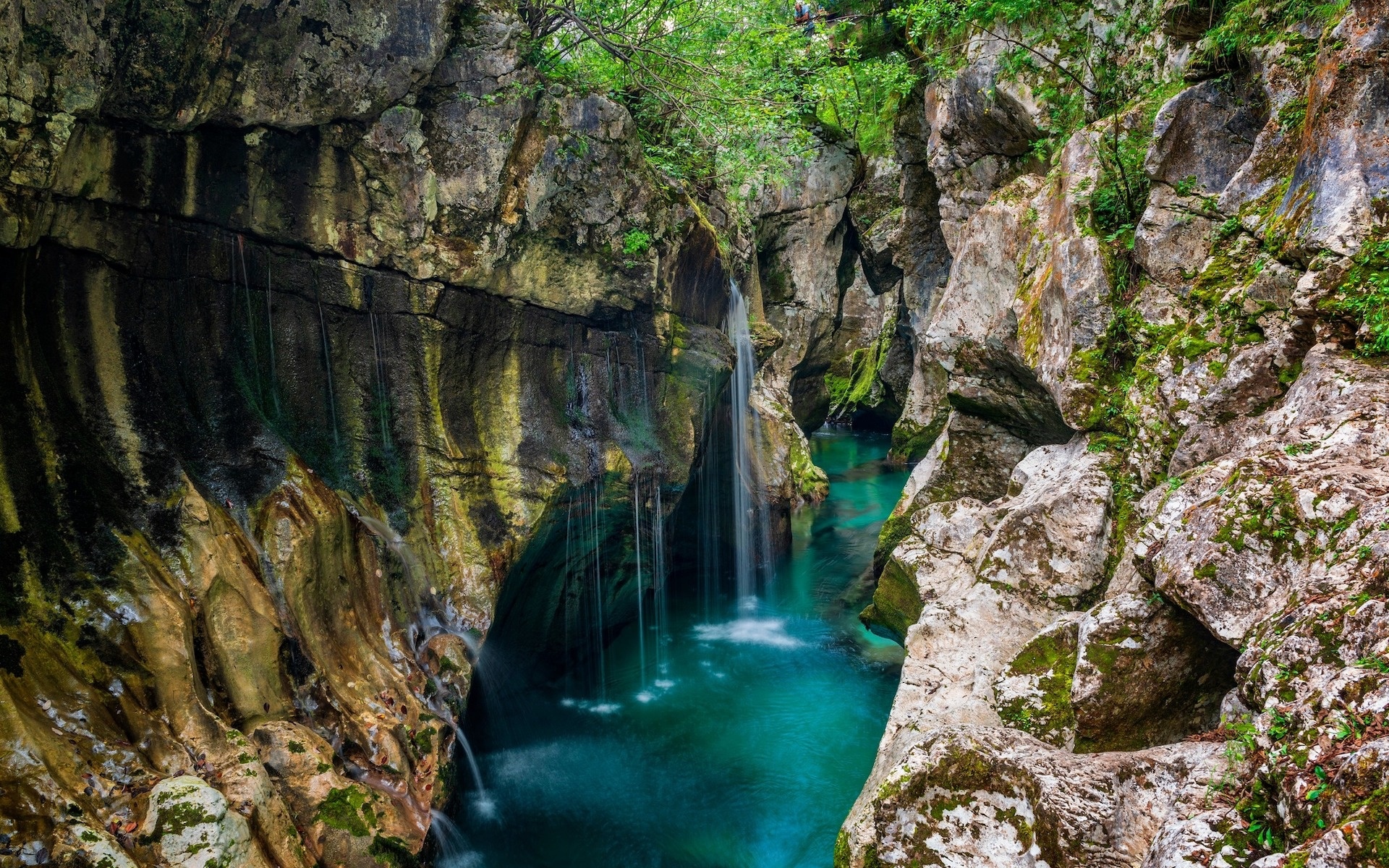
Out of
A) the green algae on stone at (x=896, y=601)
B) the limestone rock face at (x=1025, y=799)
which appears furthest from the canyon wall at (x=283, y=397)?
the limestone rock face at (x=1025, y=799)

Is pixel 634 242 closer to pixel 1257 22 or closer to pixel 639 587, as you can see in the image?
pixel 639 587

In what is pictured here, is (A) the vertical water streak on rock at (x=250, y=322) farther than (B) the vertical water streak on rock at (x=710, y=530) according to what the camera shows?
No

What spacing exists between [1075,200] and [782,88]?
5426 mm

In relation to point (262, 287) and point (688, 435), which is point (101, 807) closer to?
point (262, 287)

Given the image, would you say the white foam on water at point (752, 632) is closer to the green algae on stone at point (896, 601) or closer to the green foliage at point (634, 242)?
the green algae on stone at point (896, 601)

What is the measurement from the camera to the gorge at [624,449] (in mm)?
4664

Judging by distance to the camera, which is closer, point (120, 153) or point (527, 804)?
point (120, 153)

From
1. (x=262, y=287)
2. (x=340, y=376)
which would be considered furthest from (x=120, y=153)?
(x=340, y=376)

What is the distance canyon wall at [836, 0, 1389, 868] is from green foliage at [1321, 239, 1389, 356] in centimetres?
2

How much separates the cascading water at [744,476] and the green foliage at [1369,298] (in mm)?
11179

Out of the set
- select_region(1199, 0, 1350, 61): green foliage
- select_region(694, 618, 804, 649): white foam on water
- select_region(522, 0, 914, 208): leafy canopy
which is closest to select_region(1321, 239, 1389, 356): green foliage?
select_region(1199, 0, 1350, 61): green foliage

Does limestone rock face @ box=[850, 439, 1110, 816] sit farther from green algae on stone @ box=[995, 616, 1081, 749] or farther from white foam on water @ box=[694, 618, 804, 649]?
white foam on water @ box=[694, 618, 804, 649]

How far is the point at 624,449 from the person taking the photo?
11.9m

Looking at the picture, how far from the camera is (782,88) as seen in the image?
484 inches
